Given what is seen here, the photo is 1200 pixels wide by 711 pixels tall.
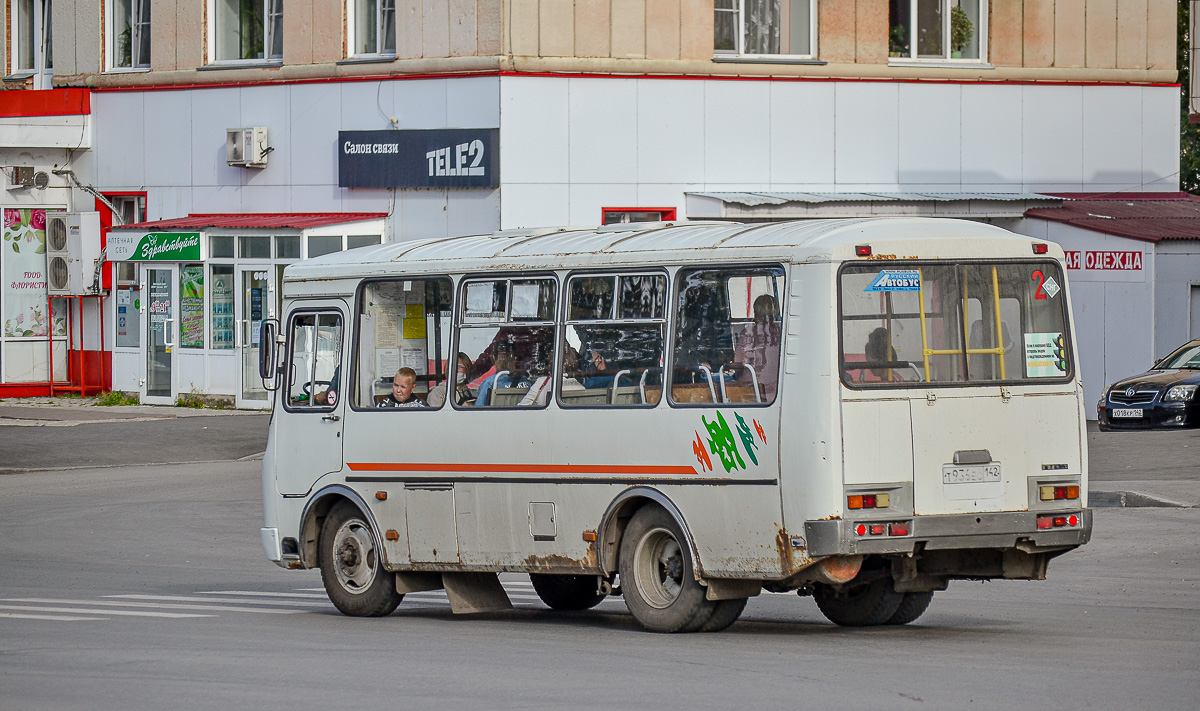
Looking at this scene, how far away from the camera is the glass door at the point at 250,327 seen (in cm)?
3077

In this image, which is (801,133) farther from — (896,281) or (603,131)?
(896,281)

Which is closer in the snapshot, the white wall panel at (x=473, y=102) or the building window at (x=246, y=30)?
the white wall panel at (x=473, y=102)

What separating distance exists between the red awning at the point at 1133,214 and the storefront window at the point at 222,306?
13.6 metres

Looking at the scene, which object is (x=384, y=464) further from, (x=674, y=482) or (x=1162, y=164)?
(x=1162, y=164)

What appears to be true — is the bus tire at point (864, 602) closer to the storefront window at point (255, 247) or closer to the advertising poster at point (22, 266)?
the storefront window at point (255, 247)

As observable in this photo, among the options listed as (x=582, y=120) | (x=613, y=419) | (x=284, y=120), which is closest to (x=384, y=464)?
(x=613, y=419)

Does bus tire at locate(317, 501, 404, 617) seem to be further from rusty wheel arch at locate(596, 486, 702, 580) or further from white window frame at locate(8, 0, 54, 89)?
white window frame at locate(8, 0, 54, 89)

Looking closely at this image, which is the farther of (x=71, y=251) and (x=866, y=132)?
(x=71, y=251)

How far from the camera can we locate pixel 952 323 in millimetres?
10070

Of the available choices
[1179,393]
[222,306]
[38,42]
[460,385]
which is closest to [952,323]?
[460,385]

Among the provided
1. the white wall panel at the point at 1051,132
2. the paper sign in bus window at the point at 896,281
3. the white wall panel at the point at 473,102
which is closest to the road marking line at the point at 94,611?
the paper sign in bus window at the point at 896,281

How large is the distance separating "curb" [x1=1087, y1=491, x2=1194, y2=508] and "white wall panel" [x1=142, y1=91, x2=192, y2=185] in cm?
1905

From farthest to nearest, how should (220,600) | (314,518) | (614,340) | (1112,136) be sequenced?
(1112,136), (220,600), (314,518), (614,340)

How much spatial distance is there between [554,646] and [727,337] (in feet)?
6.54
